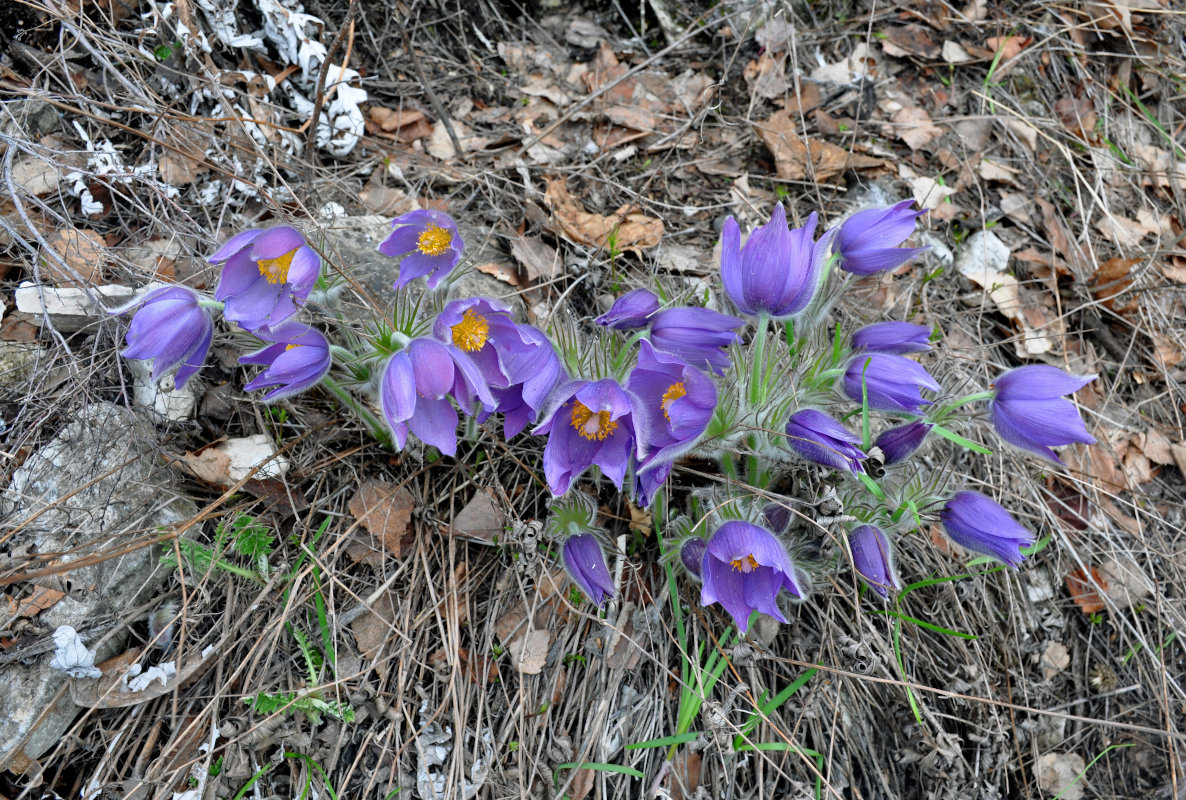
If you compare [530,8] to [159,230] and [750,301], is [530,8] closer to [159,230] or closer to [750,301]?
[159,230]

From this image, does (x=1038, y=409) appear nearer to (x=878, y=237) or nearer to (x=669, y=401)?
(x=878, y=237)

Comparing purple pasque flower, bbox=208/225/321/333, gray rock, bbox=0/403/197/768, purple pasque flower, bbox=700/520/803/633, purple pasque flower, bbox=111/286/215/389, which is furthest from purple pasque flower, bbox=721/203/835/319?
gray rock, bbox=0/403/197/768

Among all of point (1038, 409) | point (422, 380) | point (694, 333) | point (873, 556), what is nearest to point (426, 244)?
point (422, 380)

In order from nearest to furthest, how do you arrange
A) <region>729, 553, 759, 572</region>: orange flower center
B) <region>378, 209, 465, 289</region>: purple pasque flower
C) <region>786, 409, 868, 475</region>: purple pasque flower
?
<region>786, 409, 868, 475</region>: purple pasque flower
<region>729, 553, 759, 572</region>: orange flower center
<region>378, 209, 465, 289</region>: purple pasque flower

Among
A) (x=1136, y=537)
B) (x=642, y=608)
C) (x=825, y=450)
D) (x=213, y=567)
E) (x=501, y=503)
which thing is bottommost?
(x=1136, y=537)

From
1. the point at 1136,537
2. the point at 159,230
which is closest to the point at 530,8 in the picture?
the point at 159,230

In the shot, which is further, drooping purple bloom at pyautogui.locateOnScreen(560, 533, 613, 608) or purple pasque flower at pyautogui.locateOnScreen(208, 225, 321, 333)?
drooping purple bloom at pyautogui.locateOnScreen(560, 533, 613, 608)

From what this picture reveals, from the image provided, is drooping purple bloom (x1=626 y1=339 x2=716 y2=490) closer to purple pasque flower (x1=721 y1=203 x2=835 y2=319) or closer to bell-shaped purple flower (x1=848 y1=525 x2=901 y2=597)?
purple pasque flower (x1=721 y1=203 x2=835 y2=319)
